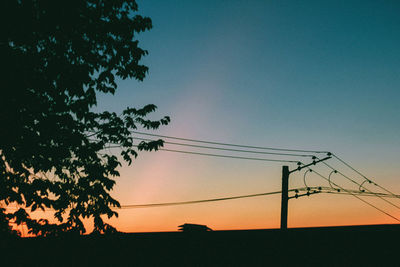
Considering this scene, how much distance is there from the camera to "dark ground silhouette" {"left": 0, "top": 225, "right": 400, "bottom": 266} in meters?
7.54

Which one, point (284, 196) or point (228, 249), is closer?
point (228, 249)

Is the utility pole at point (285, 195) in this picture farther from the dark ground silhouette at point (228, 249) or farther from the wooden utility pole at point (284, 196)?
the dark ground silhouette at point (228, 249)

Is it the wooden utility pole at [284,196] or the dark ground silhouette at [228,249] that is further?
the wooden utility pole at [284,196]

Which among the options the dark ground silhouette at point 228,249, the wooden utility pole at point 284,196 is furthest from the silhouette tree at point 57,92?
the wooden utility pole at point 284,196

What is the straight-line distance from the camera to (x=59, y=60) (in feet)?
19.0

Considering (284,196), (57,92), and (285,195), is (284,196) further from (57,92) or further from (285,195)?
(57,92)

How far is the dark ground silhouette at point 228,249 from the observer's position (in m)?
7.54

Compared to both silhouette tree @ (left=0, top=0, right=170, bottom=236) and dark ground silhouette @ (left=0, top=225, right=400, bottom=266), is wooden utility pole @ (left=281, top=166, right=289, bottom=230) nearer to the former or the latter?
dark ground silhouette @ (left=0, top=225, right=400, bottom=266)

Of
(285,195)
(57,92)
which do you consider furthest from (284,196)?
(57,92)

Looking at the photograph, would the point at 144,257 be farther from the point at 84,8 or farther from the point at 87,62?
the point at 84,8

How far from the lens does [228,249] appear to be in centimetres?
790

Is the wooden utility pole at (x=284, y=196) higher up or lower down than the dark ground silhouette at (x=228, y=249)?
higher up

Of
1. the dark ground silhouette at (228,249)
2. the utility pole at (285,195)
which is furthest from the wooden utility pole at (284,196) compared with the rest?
the dark ground silhouette at (228,249)

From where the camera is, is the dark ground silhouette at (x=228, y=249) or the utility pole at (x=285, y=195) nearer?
the dark ground silhouette at (x=228, y=249)
